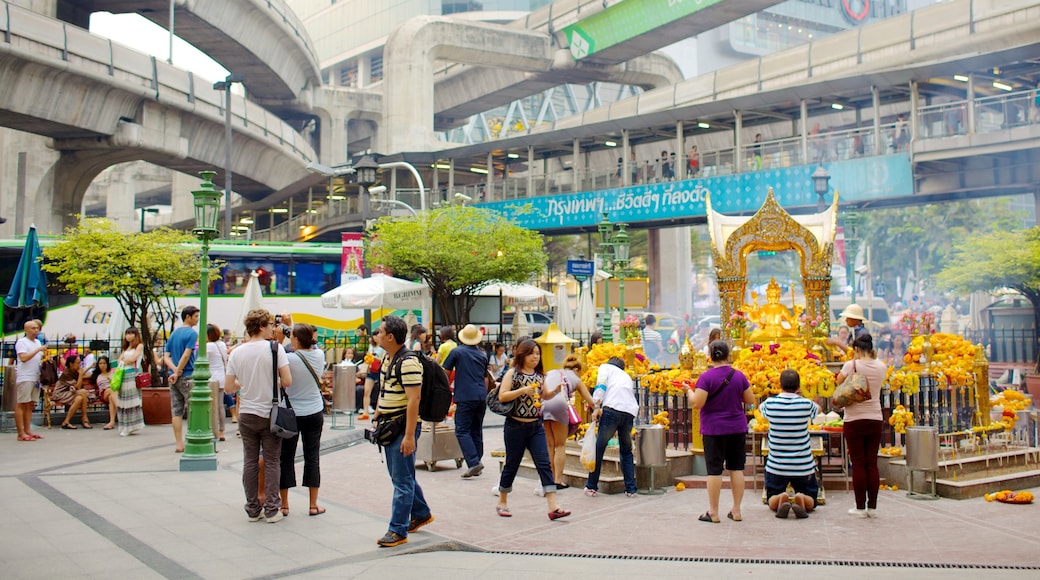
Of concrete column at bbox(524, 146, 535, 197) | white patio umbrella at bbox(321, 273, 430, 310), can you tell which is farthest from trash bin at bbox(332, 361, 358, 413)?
concrete column at bbox(524, 146, 535, 197)

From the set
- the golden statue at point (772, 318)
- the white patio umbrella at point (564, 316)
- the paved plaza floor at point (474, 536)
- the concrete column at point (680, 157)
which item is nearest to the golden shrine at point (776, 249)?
the golden statue at point (772, 318)

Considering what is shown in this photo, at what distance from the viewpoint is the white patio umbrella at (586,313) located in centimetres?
2703

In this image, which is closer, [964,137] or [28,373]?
[28,373]

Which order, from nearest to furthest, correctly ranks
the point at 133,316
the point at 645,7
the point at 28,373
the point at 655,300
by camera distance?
the point at 28,373 < the point at 133,316 < the point at 645,7 < the point at 655,300

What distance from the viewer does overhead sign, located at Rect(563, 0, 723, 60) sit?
3997 cm

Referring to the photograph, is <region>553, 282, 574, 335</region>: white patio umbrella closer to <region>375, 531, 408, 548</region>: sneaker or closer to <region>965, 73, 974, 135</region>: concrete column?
<region>965, 73, 974, 135</region>: concrete column

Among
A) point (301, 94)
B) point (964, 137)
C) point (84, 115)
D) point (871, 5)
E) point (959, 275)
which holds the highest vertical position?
point (871, 5)

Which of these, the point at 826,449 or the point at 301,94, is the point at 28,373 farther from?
the point at 301,94

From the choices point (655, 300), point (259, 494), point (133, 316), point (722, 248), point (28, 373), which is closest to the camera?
point (259, 494)

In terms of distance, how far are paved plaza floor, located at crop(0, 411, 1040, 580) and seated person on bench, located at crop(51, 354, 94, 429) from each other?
515 cm

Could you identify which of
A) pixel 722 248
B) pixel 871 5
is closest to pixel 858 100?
pixel 722 248

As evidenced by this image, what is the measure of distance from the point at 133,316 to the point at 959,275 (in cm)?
2065

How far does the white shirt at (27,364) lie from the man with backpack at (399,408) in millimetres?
8586

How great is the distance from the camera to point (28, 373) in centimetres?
1367
